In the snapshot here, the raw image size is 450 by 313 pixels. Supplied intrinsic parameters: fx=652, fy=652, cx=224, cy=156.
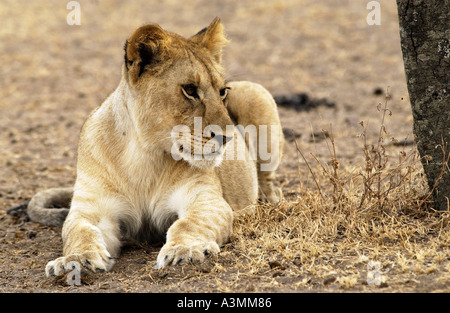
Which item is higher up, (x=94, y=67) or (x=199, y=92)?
(x=94, y=67)

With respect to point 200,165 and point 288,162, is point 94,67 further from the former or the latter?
point 200,165

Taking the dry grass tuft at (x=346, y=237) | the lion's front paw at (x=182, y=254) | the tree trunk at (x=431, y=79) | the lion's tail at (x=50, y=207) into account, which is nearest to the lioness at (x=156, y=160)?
the lion's front paw at (x=182, y=254)

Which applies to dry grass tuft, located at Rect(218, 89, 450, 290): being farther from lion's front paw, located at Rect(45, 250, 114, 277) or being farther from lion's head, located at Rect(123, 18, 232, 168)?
lion's front paw, located at Rect(45, 250, 114, 277)

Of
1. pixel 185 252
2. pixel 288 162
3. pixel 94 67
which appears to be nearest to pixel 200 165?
pixel 185 252

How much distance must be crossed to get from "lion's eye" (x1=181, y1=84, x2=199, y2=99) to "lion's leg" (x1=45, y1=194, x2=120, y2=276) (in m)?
1.00

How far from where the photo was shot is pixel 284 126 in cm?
909

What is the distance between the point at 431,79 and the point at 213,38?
5.79 feet

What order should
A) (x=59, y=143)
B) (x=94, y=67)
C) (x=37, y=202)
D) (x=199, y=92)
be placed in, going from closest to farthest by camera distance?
1. (x=199, y=92)
2. (x=37, y=202)
3. (x=59, y=143)
4. (x=94, y=67)

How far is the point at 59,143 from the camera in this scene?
30.0ft

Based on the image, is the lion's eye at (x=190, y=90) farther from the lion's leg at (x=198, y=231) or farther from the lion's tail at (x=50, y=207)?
the lion's tail at (x=50, y=207)

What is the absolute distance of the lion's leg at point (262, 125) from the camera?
649 cm

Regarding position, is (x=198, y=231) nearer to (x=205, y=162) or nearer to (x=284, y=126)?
(x=205, y=162)

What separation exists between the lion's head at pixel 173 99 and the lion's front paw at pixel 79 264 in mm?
930
